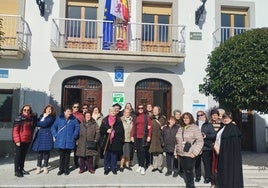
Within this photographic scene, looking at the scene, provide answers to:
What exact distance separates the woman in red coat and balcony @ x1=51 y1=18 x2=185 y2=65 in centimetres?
413

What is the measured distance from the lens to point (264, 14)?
533 inches

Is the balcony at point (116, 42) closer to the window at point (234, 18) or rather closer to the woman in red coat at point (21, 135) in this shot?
the window at point (234, 18)

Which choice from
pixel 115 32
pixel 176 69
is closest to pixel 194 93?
pixel 176 69

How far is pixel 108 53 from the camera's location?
11.8 metres

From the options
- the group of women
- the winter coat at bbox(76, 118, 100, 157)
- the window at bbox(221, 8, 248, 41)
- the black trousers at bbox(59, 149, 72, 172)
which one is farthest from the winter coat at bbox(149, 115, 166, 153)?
the window at bbox(221, 8, 248, 41)

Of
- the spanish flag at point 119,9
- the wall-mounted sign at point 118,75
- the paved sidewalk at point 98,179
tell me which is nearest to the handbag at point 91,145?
the paved sidewalk at point 98,179

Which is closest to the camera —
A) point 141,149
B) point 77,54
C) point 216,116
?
point 216,116

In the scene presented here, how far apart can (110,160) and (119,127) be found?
0.94 metres

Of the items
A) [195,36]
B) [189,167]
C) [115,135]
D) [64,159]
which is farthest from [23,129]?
[195,36]

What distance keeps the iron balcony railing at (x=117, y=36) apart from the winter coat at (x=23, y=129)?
15.0 ft

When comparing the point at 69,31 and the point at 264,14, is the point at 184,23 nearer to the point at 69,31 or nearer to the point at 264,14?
the point at 264,14

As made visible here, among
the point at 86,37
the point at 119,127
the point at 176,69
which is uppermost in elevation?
the point at 86,37

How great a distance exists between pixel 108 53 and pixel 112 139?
442 cm

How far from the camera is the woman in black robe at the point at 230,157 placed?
6363mm
